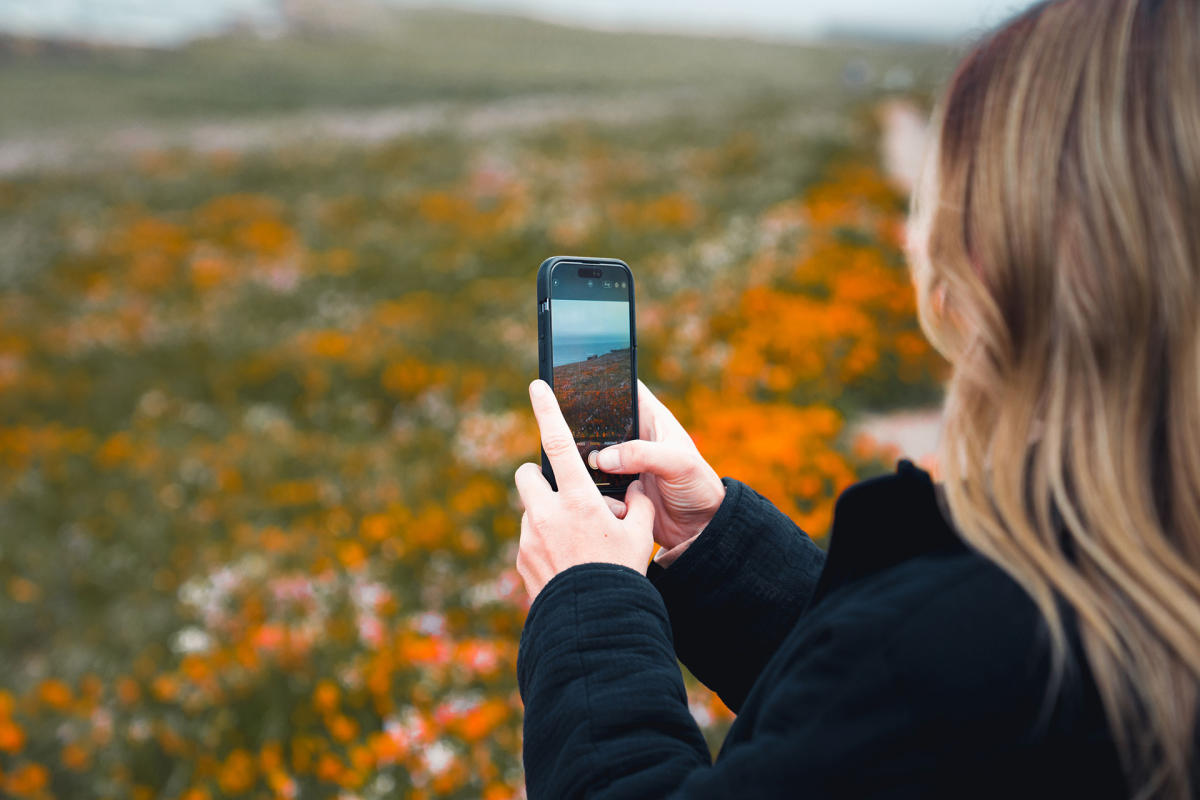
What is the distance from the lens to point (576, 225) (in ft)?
29.3

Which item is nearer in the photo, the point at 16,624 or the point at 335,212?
the point at 16,624

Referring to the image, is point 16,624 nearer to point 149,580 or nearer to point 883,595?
point 149,580

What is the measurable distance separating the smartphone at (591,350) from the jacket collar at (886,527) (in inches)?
24.1

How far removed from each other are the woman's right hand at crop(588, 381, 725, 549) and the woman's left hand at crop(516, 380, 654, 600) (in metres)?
0.13

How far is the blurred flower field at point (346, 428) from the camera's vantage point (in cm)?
325

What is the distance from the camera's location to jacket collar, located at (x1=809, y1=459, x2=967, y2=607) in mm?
942

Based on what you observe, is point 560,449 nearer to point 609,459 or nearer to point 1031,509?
point 609,459

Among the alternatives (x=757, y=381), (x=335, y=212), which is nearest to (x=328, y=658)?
(x=757, y=381)

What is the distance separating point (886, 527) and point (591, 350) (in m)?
0.81

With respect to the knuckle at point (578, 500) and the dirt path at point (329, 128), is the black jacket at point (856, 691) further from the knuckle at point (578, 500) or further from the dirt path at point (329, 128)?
the dirt path at point (329, 128)

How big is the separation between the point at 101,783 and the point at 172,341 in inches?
214

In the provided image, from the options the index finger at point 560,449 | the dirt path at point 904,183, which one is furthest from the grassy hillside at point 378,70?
the index finger at point 560,449

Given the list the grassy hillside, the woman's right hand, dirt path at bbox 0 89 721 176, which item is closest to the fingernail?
the woman's right hand

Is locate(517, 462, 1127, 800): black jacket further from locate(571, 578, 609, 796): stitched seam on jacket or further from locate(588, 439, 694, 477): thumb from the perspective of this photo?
locate(588, 439, 694, 477): thumb
